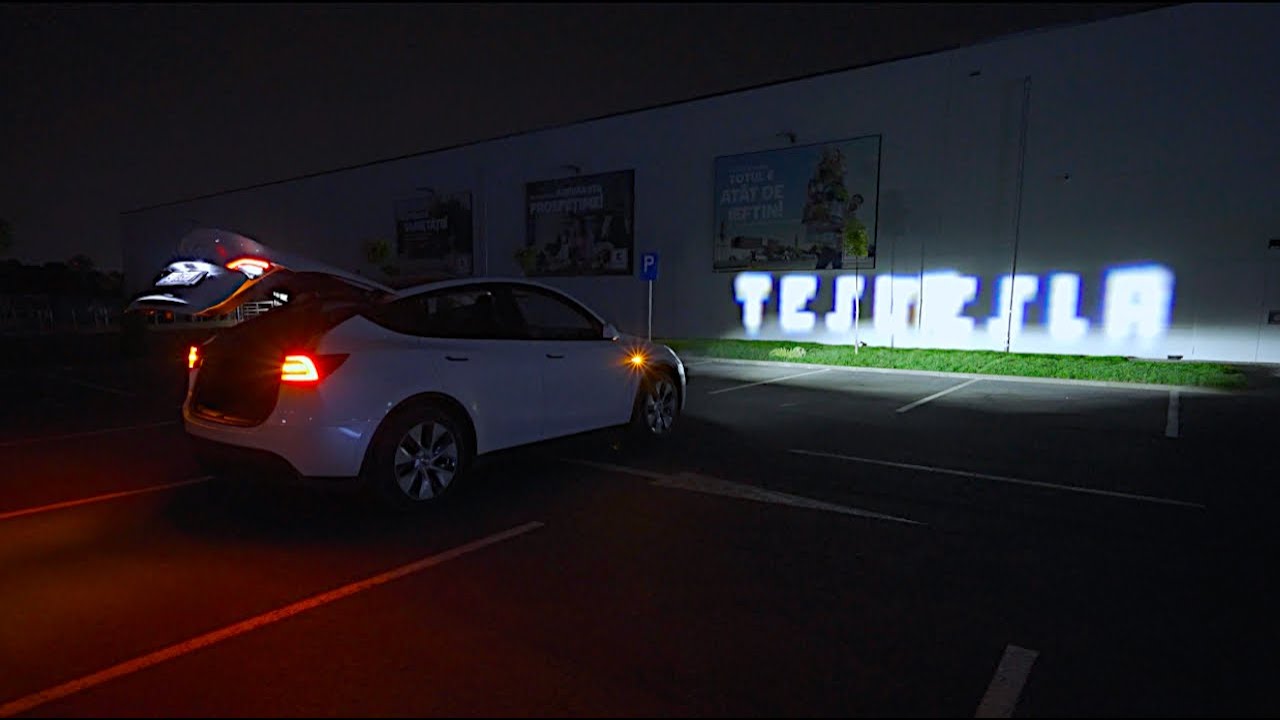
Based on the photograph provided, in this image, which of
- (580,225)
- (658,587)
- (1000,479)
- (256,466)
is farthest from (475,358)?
(580,225)

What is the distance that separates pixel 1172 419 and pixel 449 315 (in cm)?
976

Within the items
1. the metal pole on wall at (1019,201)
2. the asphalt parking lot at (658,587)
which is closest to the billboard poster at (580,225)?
the metal pole on wall at (1019,201)

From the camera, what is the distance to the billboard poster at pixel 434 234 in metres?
31.0

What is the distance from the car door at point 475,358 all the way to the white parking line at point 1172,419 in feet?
25.6

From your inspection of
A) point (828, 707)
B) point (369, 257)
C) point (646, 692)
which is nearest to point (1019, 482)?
point (828, 707)

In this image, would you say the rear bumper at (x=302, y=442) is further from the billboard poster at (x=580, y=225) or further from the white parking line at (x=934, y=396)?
the billboard poster at (x=580, y=225)

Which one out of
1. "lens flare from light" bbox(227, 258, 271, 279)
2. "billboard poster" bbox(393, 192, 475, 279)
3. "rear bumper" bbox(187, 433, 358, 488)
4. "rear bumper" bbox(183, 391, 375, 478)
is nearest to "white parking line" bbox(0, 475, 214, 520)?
"rear bumper" bbox(187, 433, 358, 488)

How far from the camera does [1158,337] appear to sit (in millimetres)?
16188

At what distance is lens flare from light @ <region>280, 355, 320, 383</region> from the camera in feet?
14.1

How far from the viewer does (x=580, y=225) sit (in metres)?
26.7

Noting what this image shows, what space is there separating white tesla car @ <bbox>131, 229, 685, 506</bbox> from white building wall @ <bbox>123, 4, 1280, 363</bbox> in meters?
15.0

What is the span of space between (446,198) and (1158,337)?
27653mm

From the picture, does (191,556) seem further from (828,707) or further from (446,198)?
(446,198)

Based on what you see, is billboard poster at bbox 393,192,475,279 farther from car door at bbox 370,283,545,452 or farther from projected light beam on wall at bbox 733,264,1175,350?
car door at bbox 370,283,545,452
